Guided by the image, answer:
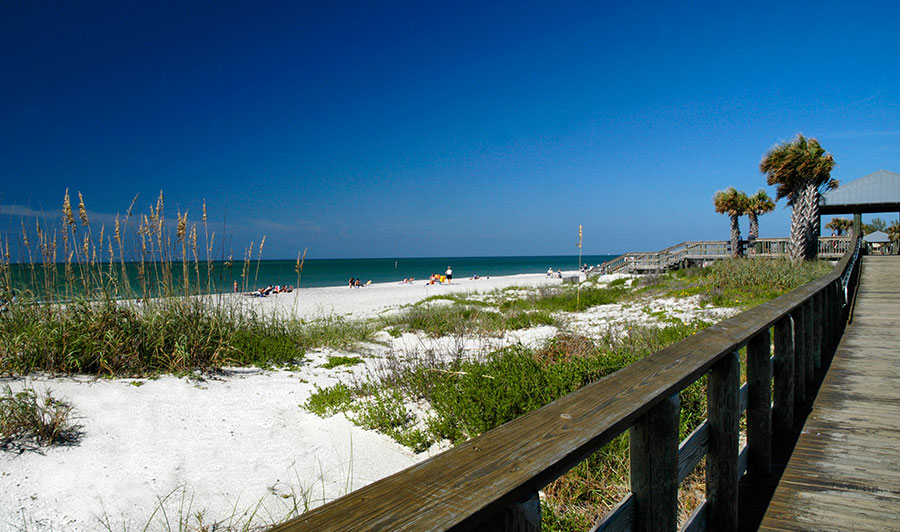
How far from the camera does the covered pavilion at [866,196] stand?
2695 centimetres

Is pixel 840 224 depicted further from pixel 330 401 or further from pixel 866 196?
pixel 330 401

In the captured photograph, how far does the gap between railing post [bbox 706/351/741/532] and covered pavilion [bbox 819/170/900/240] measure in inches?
1238

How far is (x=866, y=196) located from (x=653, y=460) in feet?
115

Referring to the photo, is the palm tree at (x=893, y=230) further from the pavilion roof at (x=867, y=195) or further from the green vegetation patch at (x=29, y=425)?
the green vegetation patch at (x=29, y=425)

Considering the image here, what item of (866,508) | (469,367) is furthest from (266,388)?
(866,508)

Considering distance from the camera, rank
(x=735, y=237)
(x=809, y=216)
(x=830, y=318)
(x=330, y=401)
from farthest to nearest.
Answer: (x=735, y=237) → (x=809, y=216) → (x=830, y=318) → (x=330, y=401)

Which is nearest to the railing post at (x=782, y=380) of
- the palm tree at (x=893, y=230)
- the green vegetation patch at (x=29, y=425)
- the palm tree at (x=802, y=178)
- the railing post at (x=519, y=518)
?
the railing post at (x=519, y=518)

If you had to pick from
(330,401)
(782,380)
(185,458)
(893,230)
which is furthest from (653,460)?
(893,230)

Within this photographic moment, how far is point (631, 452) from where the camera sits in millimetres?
1661

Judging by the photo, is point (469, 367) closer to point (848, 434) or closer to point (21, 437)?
point (848, 434)

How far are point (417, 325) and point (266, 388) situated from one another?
5.14 meters

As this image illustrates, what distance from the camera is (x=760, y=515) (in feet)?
7.93

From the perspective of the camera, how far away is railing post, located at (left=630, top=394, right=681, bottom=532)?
5.34 feet

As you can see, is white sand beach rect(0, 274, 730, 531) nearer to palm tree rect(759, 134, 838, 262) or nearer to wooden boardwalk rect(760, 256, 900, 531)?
wooden boardwalk rect(760, 256, 900, 531)
